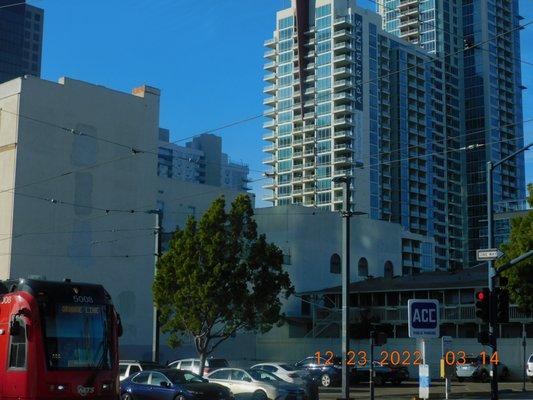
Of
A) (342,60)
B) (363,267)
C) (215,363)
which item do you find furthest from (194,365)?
(342,60)

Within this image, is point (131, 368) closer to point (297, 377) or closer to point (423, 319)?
point (297, 377)

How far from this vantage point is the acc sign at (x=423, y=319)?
19734mm

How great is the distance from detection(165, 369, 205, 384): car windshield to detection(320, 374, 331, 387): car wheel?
696 inches

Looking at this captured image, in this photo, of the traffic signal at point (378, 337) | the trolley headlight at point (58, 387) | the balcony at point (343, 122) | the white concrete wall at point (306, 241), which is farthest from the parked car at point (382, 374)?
the balcony at point (343, 122)

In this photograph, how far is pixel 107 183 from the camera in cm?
5919

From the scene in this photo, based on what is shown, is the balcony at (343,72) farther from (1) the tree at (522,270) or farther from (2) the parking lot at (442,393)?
(1) the tree at (522,270)

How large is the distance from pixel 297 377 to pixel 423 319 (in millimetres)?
13267

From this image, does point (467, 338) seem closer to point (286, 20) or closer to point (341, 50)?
point (341, 50)

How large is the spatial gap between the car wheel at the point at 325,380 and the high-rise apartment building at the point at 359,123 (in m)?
80.4

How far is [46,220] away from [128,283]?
7913 mm

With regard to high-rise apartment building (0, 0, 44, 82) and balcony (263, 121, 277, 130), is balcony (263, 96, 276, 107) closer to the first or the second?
balcony (263, 121, 277, 130)

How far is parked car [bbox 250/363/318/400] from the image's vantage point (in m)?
29.0

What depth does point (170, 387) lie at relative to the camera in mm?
23859

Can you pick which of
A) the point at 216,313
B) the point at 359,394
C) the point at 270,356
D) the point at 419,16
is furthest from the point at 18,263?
the point at 419,16
